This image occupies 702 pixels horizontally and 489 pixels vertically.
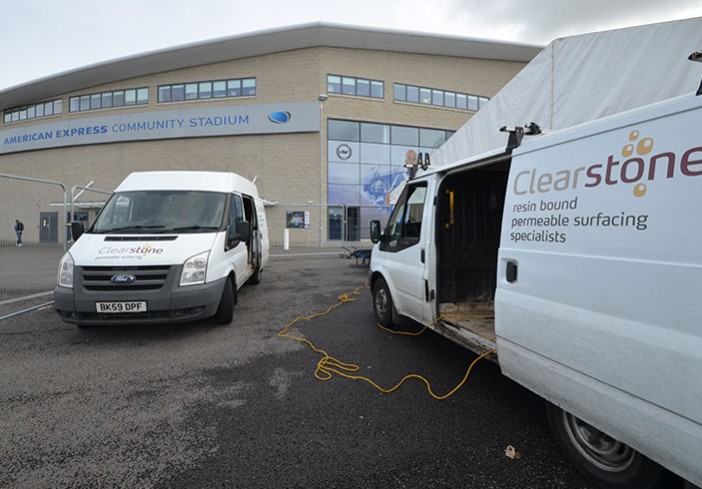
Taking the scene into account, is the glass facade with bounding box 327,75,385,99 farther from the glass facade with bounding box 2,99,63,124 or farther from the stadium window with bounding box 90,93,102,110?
the glass facade with bounding box 2,99,63,124

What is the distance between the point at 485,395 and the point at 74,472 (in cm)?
310

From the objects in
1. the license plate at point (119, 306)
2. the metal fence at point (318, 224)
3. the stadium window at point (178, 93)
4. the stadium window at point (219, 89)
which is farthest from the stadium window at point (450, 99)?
the license plate at point (119, 306)

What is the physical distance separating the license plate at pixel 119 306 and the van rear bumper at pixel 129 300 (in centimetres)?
4

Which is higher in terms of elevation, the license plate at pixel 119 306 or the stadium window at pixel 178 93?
the stadium window at pixel 178 93

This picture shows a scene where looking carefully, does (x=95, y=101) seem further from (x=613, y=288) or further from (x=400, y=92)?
(x=613, y=288)

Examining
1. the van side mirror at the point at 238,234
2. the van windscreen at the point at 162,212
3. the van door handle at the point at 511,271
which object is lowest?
the van door handle at the point at 511,271

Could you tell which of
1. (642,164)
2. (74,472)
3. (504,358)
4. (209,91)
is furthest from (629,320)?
(209,91)

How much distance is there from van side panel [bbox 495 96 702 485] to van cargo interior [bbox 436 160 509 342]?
1.88 metres

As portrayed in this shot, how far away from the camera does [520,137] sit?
269 cm

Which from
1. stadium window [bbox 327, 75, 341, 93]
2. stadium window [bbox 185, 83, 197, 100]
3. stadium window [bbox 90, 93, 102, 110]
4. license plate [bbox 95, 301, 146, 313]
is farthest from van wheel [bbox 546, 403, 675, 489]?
stadium window [bbox 90, 93, 102, 110]

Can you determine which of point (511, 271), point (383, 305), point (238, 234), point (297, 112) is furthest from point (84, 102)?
point (511, 271)

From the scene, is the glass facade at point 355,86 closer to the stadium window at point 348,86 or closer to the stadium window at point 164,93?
the stadium window at point 348,86

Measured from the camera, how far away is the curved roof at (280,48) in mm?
21047

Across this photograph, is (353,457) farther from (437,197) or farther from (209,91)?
(209,91)
